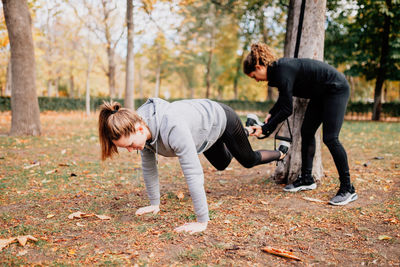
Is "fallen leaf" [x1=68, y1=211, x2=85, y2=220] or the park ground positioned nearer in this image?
the park ground

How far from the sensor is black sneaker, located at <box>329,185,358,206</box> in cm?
311

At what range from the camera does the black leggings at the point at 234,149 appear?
2.83 meters

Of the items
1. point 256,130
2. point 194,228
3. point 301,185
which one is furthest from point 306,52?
point 194,228

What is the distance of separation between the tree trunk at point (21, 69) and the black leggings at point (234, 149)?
273 inches

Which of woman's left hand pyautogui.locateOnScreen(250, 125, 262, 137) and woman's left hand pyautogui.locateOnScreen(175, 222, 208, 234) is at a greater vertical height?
woman's left hand pyautogui.locateOnScreen(250, 125, 262, 137)

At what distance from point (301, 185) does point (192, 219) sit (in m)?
1.58

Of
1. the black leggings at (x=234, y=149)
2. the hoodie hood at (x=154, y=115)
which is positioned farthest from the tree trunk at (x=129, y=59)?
the hoodie hood at (x=154, y=115)

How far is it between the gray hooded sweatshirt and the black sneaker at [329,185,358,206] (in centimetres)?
148

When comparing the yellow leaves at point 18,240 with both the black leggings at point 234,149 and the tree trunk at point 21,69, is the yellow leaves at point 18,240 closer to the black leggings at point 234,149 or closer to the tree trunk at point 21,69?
the black leggings at point 234,149

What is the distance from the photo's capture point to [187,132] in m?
2.27

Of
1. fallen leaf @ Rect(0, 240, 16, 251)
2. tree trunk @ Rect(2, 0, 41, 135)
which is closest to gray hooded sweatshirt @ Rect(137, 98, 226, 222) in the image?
fallen leaf @ Rect(0, 240, 16, 251)

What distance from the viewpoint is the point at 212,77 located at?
123 ft

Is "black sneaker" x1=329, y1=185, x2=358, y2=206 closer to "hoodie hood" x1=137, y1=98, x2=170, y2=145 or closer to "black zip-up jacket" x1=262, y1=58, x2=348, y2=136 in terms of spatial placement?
"black zip-up jacket" x1=262, y1=58, x2=348, y2=136

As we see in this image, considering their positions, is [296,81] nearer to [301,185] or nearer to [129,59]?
[301,185]
